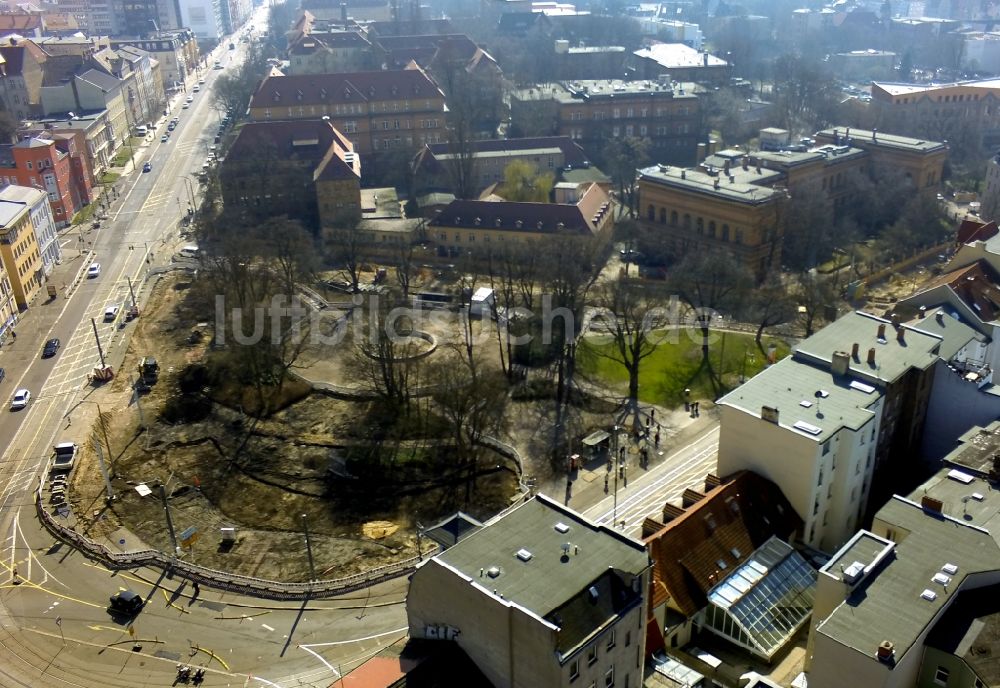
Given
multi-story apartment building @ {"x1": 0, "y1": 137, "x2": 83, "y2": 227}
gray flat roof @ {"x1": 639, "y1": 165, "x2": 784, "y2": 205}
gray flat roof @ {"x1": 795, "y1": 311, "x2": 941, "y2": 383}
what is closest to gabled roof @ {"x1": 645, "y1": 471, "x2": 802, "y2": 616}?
gray flat roof @ {"x1": 795, "y1": 311, "x2": 941, "y2": 383}

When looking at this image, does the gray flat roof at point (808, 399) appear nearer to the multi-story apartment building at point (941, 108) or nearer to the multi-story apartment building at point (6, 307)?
the multi-story apartment building at point (6, 307)

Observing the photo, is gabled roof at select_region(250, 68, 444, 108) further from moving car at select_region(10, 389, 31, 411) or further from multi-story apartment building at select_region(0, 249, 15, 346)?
moving car at select_region(10, 389, 31, 411)

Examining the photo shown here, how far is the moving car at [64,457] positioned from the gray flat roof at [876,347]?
4804 centimetres

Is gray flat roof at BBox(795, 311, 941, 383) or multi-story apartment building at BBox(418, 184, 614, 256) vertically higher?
gray flat roof at BBox(795, 311, 941, 383)

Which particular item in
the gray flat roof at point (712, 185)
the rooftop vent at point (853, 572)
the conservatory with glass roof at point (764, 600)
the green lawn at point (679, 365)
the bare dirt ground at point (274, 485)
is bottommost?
the bare dirt ground at point (274, 485)

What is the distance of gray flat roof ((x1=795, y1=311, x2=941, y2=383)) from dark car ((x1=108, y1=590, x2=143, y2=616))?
3949cm

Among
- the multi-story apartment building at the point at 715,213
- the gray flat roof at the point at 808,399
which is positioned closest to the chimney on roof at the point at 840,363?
the gray flat roof at the point at 808,399

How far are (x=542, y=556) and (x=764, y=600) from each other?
579 inches

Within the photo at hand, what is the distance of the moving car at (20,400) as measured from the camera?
217ft

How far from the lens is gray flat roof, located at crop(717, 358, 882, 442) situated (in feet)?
149

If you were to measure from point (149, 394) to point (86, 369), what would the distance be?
7.88 m

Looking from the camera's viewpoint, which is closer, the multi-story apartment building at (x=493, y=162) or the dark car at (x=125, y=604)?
the dark car at (x=125, y=604)

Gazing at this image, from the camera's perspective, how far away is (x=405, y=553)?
49750mm

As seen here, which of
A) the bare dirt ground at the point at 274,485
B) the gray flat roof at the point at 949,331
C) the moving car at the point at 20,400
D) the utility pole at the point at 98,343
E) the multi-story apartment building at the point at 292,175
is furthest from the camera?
the multi-story apartment building at the point at 292,175
